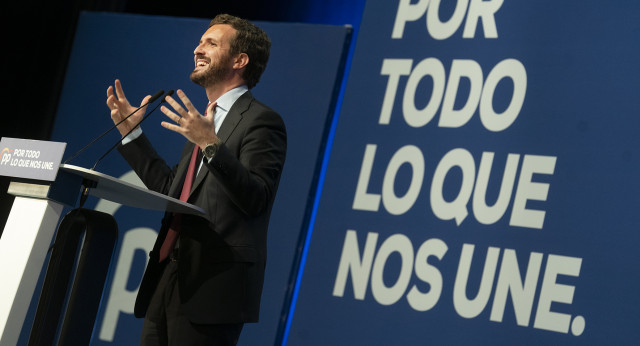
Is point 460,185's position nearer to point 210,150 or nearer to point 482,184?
point 482,184

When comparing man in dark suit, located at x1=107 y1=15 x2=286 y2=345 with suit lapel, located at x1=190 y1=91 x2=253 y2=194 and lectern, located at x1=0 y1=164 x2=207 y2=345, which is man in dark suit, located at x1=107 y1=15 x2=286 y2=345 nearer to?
suit lapel, located at x1=190 y1=91 x2=253 y2=194

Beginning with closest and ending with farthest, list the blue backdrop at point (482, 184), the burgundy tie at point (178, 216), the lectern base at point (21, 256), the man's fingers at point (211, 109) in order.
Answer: the lectern base at point (21, 256), the burgundy tie at point (178, 216), the man's fingers at point (211, 109), the blue backdrop at point (482, 184)

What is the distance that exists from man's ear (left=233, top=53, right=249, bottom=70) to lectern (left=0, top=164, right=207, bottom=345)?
0.72 meters

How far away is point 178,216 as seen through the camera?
2.23m

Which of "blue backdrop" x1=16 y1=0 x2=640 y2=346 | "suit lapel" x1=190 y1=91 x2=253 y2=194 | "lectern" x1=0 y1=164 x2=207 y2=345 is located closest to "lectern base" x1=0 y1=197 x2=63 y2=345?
"lectern" x1=0 y1=164 x2=207 y2=345

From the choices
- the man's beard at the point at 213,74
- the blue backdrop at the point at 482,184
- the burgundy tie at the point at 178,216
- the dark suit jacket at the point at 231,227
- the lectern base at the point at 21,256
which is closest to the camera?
the lectern base at the point at 21,256

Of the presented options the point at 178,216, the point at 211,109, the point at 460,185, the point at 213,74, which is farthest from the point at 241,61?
the point at 460,185

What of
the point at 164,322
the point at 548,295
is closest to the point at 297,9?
the point at 548,295

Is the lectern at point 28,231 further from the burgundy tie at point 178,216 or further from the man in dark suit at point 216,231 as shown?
the burgundy tie at point 178,216

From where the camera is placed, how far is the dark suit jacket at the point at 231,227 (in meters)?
2.09

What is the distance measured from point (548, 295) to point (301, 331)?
1.03m

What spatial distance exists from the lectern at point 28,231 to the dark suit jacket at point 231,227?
290 millimetres

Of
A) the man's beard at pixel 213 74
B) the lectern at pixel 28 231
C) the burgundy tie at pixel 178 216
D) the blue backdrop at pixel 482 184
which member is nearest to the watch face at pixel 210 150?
the lectern at pixel 28 231

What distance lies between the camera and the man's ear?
2.47 metres
